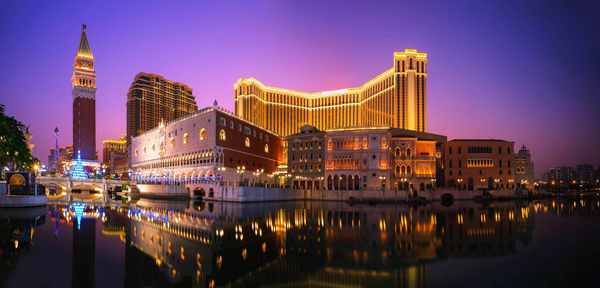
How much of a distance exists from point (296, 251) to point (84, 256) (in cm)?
957

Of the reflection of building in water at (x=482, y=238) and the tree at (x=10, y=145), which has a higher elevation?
the tree at (x=10, y=145)

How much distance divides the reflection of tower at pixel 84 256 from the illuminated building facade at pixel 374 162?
52.7m

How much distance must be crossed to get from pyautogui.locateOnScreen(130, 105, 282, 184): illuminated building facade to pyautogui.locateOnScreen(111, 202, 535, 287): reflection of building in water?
129 feet

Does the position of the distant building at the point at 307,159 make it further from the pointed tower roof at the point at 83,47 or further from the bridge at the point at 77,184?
the pointed tower roof at the point at 83,47

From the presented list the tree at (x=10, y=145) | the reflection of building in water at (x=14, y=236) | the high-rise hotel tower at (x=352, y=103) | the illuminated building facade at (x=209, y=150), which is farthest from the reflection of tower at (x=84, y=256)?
the high-rise hotel tower at (x=352, y=103)

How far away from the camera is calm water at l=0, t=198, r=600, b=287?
12.8 meters

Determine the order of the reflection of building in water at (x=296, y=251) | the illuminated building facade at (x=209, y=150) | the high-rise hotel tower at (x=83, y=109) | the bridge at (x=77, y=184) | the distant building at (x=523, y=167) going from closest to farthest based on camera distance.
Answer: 1. the reflection of building in water at (x=296, y=251)
2. the illuminated building facade at (x=209, y=150)
3. the bridge at (x=77, y=184)
4. the distant building at (x=523, y=167)
5. the high-rise hotel tower at (x=83, y=109)

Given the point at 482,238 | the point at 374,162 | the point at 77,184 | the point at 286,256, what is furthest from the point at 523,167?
the point at 77,184

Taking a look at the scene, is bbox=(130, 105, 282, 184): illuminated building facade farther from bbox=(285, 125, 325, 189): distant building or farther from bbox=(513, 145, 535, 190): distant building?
bbox=(513, 145, 535, 190): distant building

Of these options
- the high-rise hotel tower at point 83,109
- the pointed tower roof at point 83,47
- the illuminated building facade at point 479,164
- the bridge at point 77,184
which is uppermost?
the pointed tower roof at point 83,47

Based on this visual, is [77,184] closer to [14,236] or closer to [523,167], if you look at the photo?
[14,236]

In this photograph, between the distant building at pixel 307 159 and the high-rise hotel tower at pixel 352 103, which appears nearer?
the distant building at pixel 307 159

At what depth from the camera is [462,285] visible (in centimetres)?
1240

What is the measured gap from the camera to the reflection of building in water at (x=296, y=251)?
12984mm
